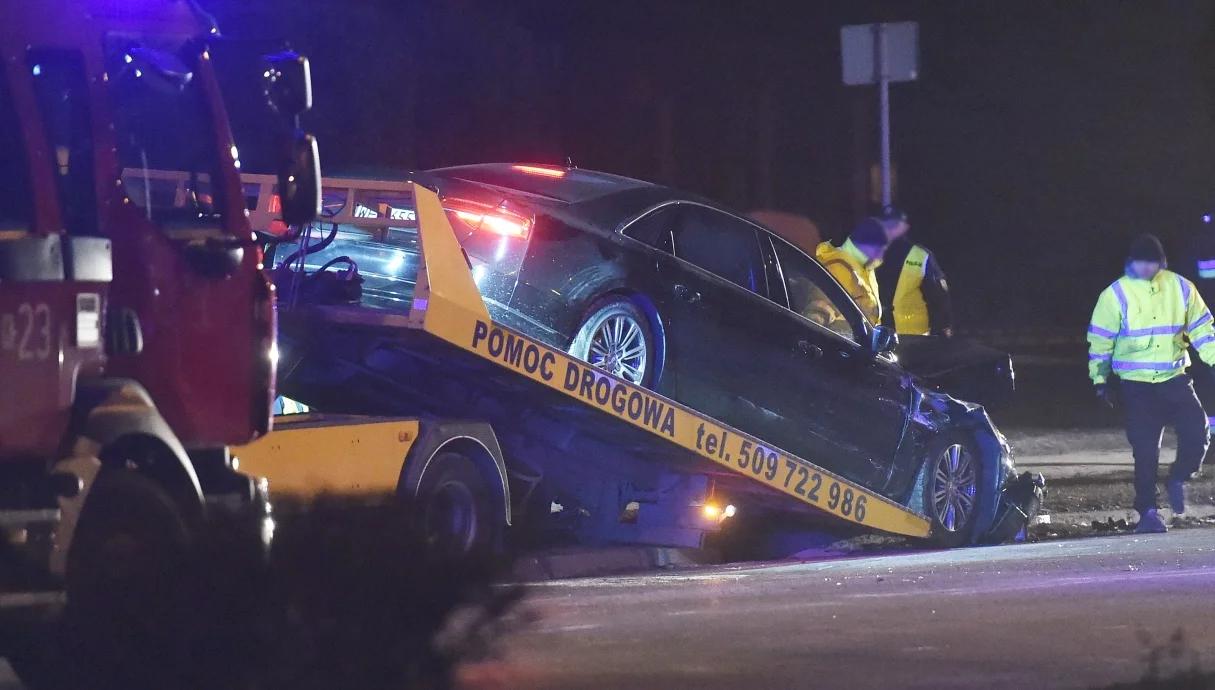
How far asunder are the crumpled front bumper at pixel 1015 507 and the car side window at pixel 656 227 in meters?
3.34

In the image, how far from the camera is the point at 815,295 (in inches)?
441

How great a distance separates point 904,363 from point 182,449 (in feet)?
20.7

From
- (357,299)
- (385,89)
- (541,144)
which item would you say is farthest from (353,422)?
(541,144)

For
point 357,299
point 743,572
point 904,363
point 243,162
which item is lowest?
point 743,572

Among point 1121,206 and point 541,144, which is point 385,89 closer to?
point 541,144

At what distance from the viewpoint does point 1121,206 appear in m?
31.2

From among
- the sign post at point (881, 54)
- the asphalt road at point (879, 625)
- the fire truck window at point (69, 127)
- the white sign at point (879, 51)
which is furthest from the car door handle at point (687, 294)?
the white sign at point (879, 51)

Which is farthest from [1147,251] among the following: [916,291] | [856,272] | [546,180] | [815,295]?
[546,180]

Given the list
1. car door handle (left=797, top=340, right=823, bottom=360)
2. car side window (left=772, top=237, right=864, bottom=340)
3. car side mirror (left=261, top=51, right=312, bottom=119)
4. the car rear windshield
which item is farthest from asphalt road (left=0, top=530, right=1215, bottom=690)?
car side mirror (left=261, top=51, right=312, bottom=119)

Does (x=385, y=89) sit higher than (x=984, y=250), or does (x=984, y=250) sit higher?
(x=385, y=89)

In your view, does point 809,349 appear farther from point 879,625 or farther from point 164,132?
point 164,132

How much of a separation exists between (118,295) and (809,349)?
4.91m

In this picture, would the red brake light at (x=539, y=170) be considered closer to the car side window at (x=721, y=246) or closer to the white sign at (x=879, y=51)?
the car side window at (x=721, y=246)

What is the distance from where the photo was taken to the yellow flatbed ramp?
834 centimetres
